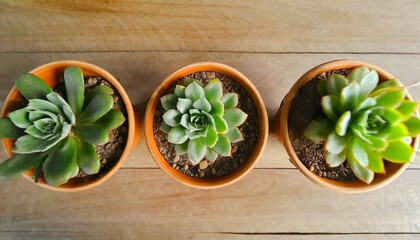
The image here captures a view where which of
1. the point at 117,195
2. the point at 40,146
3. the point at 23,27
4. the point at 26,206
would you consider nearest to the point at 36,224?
the point at 26,206

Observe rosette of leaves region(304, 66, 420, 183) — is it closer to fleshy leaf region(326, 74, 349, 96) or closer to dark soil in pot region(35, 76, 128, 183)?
fleshy leaf region(326, 74, 349, 96)

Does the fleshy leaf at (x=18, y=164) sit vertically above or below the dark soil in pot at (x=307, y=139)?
below

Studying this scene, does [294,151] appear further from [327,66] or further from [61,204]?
[61,204]

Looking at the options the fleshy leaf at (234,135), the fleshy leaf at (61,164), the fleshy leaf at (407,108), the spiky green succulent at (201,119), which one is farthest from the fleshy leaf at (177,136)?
the fleshy leaf at (407,108)

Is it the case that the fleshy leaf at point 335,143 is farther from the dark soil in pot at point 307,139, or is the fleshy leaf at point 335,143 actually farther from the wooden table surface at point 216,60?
the wooden table surface at point 216,60

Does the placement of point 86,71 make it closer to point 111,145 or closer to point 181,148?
point 111,145

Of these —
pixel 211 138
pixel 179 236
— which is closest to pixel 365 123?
pixel 211 138

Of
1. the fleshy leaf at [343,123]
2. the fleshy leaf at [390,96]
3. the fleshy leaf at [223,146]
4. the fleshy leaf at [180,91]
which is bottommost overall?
the fleshy leaf at [223,146]
